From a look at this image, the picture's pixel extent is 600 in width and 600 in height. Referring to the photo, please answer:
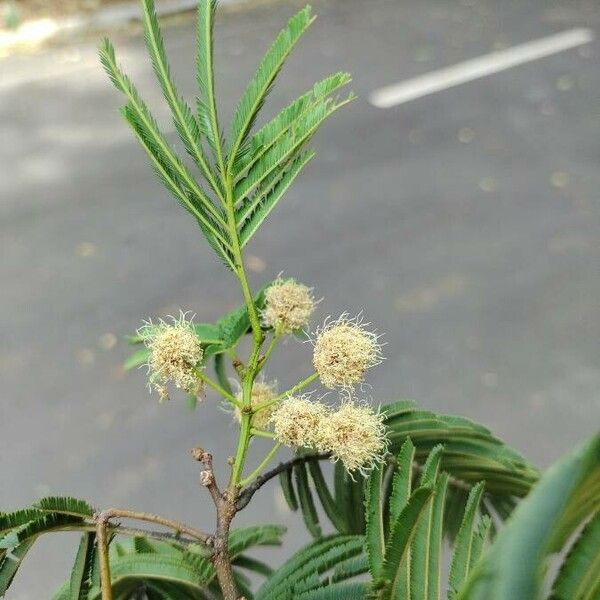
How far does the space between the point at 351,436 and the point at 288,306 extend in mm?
114

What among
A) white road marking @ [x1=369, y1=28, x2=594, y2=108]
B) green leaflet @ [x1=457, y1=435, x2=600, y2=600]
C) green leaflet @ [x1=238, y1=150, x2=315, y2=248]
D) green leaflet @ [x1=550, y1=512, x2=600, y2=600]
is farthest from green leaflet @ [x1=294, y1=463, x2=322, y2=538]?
white road marking @ [x1=369, y1=28, x2=594, y2=108]

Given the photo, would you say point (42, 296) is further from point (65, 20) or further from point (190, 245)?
point (65, 20)

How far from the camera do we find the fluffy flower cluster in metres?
0.52

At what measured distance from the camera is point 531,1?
434 centimetres

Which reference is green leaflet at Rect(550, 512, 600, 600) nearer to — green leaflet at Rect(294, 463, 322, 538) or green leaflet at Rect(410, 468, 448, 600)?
green leaflet at Rect(410, 468, 448, 600)

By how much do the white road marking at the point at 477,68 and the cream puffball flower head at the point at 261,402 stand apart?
298cm

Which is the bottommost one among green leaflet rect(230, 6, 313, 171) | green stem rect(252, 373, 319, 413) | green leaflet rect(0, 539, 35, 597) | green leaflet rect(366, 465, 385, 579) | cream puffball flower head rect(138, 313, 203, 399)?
green leaflet rect(366, 465, 385, 579)

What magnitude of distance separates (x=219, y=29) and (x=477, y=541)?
386cm

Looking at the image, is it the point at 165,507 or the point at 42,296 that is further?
the point at 42,296

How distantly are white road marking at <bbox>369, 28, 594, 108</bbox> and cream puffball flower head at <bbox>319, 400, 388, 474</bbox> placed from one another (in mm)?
3037

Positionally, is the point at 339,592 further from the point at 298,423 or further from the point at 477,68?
the point at 477,68

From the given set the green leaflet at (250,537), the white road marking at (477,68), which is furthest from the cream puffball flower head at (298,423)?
the white road marking at (477,68)

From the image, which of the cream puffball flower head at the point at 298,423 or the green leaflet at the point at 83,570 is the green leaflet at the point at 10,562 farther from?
the cream puffball flower head at the point at 298,423

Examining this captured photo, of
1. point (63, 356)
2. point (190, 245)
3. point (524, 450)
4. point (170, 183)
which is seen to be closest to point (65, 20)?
point (190, 245)
